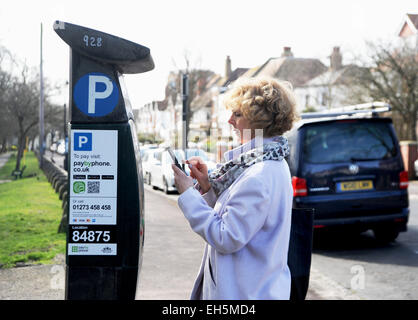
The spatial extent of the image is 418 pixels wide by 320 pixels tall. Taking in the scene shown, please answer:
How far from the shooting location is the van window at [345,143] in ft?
25.8

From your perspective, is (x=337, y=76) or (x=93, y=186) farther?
(x=337, y=76)

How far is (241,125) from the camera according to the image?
7.76ft

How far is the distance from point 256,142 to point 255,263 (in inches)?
19.9

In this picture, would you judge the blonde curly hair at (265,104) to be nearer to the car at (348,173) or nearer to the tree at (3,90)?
the car at (348,173)

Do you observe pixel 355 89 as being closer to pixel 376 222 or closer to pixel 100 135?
pixel 376 222

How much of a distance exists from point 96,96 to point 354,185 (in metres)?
5.66

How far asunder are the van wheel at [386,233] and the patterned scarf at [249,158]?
6.61 m

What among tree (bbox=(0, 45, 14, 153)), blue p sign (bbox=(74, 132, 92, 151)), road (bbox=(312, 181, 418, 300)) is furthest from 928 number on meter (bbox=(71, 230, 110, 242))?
tree (bbox=(0, 45, 14, 153))

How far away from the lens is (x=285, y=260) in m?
2.32

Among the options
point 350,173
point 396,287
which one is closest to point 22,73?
point 350,173

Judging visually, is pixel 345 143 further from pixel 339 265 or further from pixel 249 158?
pixel 249 158

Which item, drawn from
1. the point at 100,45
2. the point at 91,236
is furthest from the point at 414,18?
the point at 91,236

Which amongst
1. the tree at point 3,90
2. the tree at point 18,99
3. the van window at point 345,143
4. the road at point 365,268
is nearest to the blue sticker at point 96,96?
the road at point 365,268

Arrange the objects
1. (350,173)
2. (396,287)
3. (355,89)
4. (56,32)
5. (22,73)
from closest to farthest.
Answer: (56,32) → (396,287) → (350,173) → (22,73) → (355,89)
